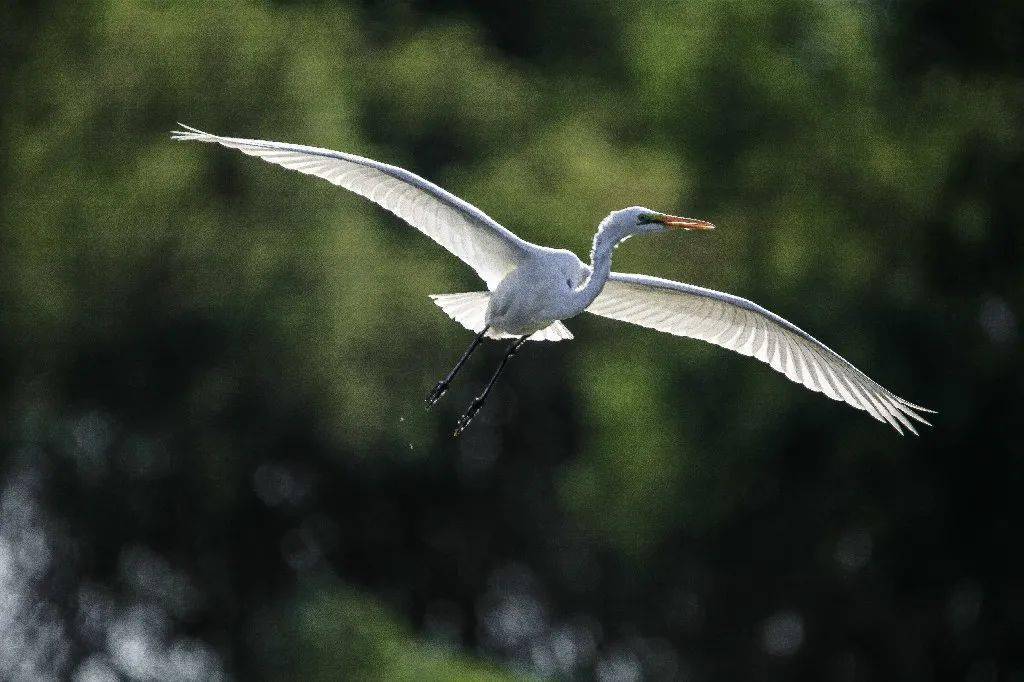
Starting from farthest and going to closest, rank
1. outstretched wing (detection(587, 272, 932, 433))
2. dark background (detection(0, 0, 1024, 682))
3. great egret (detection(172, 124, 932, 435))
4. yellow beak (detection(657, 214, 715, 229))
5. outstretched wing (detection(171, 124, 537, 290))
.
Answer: dark background (detection(0, 0, 1024, 682)) → outstretched wing (detection(587, 272, 932, 433)) → yellow beak (detection(657, 214, 715, 229)) → great egret (detection(172, 124, 932, 435)) → outstretched wing (detection(171, 124, 537, 290))

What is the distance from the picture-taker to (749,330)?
927 centimetres

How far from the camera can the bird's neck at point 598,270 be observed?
27.5 feet

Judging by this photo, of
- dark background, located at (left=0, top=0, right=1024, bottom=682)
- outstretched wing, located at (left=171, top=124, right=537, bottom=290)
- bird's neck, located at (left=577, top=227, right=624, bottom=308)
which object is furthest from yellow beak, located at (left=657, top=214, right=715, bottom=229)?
dark background, located at (left=0, top=0, right=1024, bottom=682)

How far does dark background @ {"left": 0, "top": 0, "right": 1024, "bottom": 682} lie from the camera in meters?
16.0

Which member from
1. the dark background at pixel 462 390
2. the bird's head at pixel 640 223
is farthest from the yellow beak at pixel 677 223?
the dark background at pixel 462 390

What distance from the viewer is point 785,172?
18312mm

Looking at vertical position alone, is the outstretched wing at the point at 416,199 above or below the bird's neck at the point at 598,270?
below

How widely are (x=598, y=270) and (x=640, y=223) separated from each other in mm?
276

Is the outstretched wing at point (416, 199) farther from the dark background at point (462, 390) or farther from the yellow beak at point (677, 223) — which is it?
the dark background at point (462, 390)

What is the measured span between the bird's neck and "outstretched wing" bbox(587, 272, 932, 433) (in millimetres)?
469

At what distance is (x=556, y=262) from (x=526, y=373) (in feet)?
31.5

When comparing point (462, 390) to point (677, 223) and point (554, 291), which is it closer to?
point (677, 223)

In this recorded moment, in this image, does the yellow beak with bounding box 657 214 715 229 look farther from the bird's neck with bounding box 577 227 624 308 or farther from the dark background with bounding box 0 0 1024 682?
the dark background with bounding box 0 0 1024 682

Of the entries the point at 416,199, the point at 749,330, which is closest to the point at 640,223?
the point at 416,199
